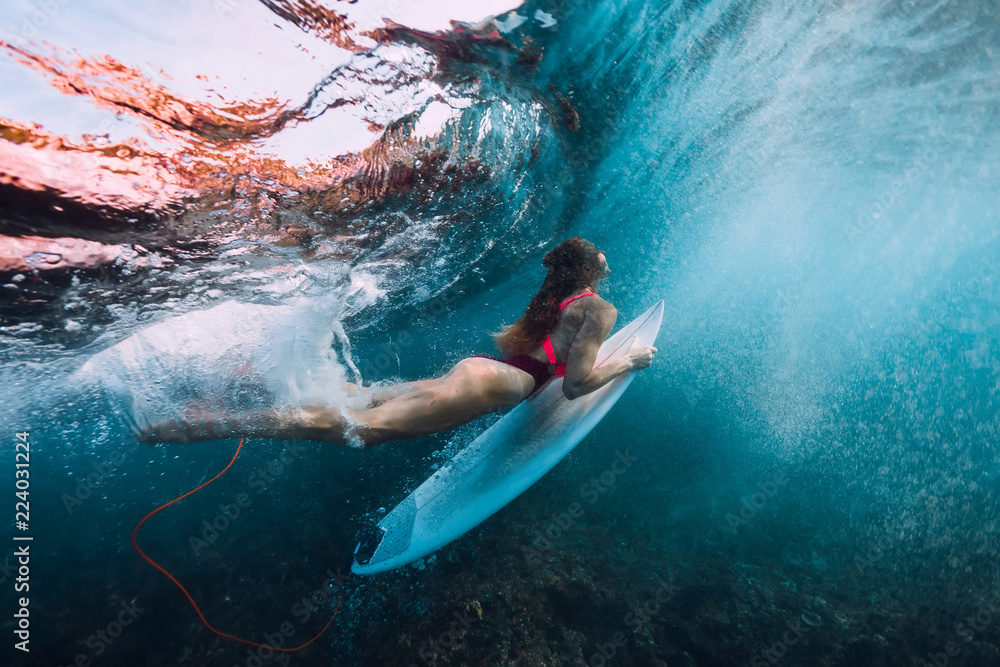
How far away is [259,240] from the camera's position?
4.89 meters

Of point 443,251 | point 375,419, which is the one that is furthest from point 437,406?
point 443,251

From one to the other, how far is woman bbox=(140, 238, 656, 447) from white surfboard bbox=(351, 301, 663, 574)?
28.6 inches

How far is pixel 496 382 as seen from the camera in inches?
139

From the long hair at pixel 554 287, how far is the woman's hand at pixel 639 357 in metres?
1.15

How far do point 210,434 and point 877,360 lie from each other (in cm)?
6876

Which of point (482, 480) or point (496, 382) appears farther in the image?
point (482, 480)

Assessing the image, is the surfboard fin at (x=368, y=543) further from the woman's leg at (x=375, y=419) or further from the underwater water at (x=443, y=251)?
the underwater water at (x=443, y=251)

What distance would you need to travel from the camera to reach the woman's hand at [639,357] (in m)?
4.48

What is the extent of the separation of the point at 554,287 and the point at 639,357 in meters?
1.59

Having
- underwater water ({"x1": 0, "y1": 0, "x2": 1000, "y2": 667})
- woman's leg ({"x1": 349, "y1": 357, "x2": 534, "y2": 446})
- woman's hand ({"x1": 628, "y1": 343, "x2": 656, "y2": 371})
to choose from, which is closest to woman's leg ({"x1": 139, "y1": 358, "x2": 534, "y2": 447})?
woman's leg ({"x1": 349, "y1": 357, "x2": 534, "y2": 446})

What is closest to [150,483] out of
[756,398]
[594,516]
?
[594,516]

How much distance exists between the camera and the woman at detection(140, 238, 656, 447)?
325 cm

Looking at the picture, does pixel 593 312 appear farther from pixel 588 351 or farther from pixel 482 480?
pixel 482 480

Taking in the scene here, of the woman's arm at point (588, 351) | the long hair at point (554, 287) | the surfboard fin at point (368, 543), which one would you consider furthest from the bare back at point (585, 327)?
the surfboard fin at point (368, 543)
